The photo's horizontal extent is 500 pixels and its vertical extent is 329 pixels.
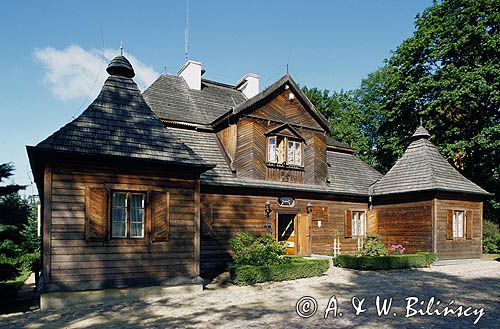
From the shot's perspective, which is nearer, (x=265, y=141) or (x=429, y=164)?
(x=265, y=141)

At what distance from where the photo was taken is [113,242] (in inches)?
445

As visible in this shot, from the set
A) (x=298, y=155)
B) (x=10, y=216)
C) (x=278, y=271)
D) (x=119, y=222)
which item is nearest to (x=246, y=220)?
(x=278, y=271)

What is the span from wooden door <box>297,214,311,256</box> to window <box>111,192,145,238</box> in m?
8.99

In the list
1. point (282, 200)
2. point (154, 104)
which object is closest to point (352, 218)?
point (282, 200)

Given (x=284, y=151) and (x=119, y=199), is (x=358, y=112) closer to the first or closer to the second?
(x=284, y=151)

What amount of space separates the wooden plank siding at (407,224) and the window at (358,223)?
0.80 m

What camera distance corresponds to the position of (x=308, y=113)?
65.7 ft

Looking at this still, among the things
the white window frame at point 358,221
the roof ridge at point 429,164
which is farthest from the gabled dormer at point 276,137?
the roof ridge at point 429,164

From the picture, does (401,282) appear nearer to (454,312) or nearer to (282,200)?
(454,312)

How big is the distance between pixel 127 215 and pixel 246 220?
639 cm

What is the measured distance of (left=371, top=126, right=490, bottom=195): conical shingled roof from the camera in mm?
A: 19000

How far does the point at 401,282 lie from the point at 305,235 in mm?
6053

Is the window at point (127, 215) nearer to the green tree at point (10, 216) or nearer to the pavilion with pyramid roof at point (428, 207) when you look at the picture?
the green tree at point (10, 216)

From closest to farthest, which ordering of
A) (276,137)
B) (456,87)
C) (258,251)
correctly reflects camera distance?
(258,251) < (276,137) < (456,87)
